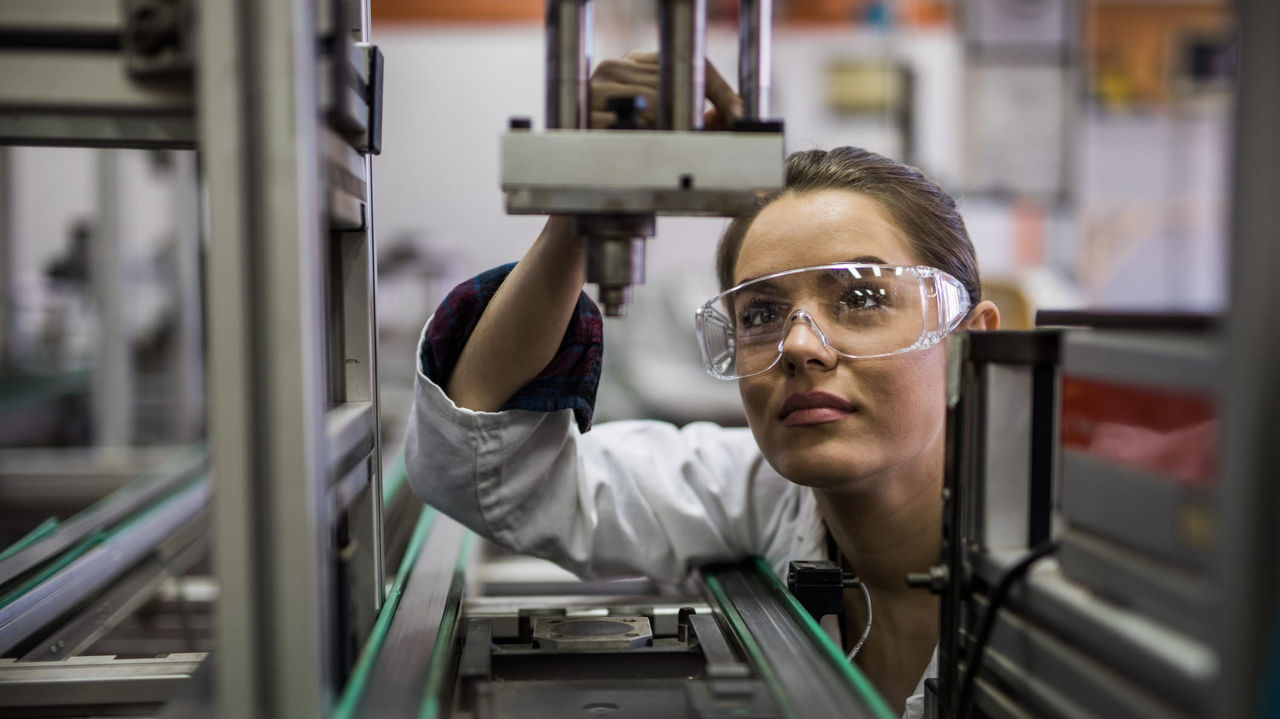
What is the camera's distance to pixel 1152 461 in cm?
64

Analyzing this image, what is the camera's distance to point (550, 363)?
3.90ft

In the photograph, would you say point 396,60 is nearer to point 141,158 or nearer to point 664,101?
point 141,158

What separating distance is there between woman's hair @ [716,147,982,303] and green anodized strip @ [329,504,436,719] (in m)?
0.59

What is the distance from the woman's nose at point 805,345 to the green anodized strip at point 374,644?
1.66ft

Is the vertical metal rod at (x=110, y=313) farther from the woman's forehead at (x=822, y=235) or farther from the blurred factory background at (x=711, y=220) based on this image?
the woman's forehead at (x=822, y=235)

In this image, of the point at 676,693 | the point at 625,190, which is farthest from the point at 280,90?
the point at 676,693

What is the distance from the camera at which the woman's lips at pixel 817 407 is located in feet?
3.68

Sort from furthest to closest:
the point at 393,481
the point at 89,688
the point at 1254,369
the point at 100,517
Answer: the point at 393,481
the point at 100,517
the point at 89,688
the point at 1254,369

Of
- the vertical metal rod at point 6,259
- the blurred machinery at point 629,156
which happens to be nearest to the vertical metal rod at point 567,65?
the blurred machinery at point 629,156

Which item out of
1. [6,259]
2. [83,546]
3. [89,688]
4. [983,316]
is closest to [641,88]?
[983,316]

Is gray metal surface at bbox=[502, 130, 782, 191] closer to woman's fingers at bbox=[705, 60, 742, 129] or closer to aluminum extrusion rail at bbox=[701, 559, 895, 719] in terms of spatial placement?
woman's fingers at bbox=[705, 60, 742, 129]

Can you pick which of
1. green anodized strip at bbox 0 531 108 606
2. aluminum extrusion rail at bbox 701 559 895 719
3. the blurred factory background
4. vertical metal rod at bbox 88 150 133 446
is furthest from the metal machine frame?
vertical metal rod at bbox 88 150 133 446

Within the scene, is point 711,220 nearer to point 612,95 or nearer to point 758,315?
point 758,315

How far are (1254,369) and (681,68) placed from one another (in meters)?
0.44
